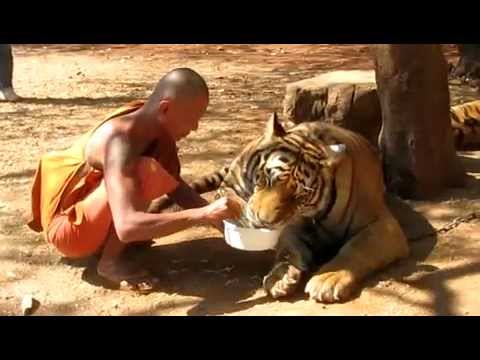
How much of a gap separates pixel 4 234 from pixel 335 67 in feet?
19.4

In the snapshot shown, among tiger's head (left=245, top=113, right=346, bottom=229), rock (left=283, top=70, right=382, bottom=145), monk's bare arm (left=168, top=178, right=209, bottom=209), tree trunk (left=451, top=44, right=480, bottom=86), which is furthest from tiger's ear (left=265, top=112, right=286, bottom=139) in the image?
tree trunk (left=451, top=44, right=480, bottom=86)

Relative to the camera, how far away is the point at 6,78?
319 inches

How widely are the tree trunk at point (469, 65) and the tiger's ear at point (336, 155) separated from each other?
4766mm

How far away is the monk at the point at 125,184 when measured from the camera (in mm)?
3611

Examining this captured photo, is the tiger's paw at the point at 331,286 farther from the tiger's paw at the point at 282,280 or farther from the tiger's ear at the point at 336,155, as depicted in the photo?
the tiger's ear at the point at 336,155

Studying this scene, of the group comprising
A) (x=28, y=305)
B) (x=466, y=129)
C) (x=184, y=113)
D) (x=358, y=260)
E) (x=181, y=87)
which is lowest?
(x=28, y=305)

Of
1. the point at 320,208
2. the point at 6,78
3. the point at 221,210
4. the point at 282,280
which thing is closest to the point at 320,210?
the point at 320,208

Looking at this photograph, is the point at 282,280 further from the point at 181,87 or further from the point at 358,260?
the point at 181,87

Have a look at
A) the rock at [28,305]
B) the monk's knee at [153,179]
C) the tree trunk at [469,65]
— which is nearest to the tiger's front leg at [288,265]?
the monk's knee at [153,179]

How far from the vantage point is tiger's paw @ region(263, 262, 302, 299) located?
3.80m

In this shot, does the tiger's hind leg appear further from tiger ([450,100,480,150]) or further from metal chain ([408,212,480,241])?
tiger ([450,100,480,150])

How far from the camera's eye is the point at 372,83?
5406 millimetres

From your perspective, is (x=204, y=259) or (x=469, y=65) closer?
(x=204, y=259)

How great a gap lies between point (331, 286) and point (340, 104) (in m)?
1.83
